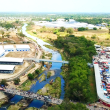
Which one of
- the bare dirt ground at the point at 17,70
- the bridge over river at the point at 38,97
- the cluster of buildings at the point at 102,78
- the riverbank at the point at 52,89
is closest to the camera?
the bridge over river at the point at 38,97

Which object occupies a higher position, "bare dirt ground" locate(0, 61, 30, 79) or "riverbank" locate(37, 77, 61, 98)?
"bare dirt ground" locate(0, 61, 30, 79)

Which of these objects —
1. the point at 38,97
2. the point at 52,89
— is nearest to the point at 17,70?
the point at 52,89

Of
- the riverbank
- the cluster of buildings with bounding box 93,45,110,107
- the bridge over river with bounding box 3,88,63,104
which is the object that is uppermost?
the cluster of buildings with bounding box 93,45,110,107

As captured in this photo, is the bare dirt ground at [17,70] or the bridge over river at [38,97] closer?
the bridge over river at [38,97]

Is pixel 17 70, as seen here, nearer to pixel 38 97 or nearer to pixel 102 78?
pixel 38 97

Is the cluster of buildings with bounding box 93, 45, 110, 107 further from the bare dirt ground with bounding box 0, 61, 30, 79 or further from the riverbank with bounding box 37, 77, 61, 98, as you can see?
the bare dirt ground with bounding box 0, 61, 30, 79

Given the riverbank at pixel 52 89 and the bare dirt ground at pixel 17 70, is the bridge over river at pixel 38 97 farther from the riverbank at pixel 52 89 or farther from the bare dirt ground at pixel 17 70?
the bare dirt ground at pixel 17 70

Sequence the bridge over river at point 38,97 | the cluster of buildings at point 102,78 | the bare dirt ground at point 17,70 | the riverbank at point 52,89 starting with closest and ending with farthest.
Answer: the bridge over river at point 38,97, the cluster of buildings at point 102,78, the riverbank at point 52,89, the bare dirt ground at point 17,70

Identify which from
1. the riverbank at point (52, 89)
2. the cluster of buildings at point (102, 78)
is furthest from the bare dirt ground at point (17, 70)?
the cluster of buildings at point (102, 78)

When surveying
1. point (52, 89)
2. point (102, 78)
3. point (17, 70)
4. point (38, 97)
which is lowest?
point (52, 89)

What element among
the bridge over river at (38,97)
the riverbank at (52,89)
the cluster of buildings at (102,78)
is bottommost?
the riverbank at (52,89)

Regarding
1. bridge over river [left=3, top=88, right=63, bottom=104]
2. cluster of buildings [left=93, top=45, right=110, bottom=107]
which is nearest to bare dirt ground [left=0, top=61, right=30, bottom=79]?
bridge over river [left=3, top=88, right=63, bottom=104]

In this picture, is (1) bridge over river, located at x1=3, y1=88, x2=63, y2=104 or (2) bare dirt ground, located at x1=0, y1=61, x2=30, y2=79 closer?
(1) bridge over river, located at x1=3, y1=88, x2=63, y2=104
